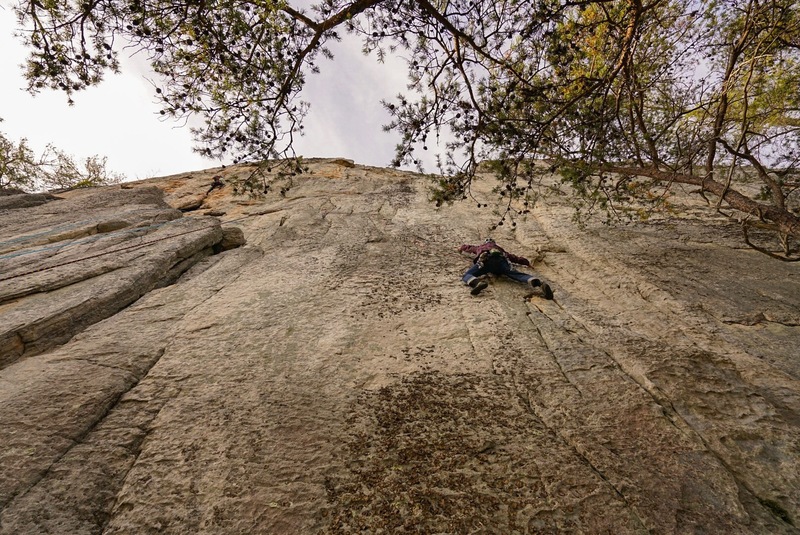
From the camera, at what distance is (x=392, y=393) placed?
332 cm

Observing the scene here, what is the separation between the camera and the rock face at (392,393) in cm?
229

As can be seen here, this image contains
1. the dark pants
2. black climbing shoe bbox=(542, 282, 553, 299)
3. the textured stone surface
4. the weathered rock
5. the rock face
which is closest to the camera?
the rock face

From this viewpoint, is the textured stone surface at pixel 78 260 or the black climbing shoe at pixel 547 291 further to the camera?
the black climbing shoe at pixel 547 291

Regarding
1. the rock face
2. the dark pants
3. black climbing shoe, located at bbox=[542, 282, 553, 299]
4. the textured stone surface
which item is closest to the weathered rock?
the textured stone surface

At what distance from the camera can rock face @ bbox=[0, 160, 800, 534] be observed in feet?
7.52

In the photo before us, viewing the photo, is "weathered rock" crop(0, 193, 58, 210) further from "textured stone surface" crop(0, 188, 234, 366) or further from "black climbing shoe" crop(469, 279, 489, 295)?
"black climbing shoe" crop(469, 279, 489, 295)

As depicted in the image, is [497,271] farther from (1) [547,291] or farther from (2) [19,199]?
(2) [19,199]

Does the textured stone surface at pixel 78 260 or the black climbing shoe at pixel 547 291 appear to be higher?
the textured stone surface at pixel 78 260

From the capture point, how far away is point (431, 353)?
12.9 ft

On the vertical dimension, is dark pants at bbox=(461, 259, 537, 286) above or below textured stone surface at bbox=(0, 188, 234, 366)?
below

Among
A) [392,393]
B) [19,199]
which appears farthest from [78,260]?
[19,199]

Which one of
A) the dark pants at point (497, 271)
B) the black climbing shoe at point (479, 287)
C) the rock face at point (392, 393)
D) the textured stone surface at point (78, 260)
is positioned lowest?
the rock face at point (392, 393)

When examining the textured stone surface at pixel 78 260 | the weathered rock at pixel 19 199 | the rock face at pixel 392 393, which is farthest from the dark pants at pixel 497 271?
the weathered rock at pixel 19 199

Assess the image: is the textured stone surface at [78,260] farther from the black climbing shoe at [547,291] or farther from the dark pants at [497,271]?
the black climbing shoe at [547,291]
